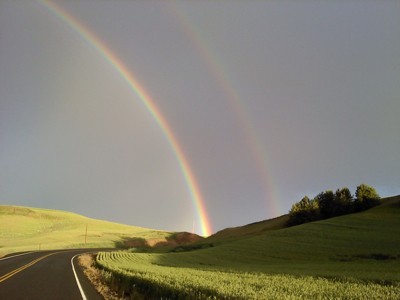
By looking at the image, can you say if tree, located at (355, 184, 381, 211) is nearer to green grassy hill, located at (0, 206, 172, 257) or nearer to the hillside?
the hillside

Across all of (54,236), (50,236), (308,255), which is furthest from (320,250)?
(50,236)

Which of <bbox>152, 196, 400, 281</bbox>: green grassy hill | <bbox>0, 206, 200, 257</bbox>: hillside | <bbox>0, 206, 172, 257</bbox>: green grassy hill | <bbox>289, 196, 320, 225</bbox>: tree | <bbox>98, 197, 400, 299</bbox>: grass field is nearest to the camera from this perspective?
<bbox>98, 197, 400, 299</bbox>: grass field

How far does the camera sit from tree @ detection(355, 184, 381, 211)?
359 feet

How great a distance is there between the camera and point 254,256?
53.6 meters

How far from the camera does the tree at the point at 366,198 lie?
4311 inches

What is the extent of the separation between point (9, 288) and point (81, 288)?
12.0 ft

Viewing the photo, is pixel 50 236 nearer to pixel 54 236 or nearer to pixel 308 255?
pixel 54 236

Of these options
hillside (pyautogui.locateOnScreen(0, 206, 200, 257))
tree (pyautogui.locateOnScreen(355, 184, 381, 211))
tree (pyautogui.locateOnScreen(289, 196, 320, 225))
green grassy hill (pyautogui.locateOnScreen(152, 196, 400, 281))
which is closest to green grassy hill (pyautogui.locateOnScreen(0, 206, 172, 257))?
hillside (pyautogui.locateOnScreen(0, 206, 200, 257))

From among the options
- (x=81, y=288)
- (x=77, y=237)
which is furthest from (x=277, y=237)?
(x=77, y=237)

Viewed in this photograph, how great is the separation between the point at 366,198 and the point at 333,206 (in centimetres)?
926

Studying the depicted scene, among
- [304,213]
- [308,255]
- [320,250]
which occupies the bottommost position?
[308,255]

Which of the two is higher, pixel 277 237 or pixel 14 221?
pixel 14 221

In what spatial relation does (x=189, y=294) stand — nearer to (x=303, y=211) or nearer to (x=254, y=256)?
(x=254, y=256)

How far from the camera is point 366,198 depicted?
362 ft
